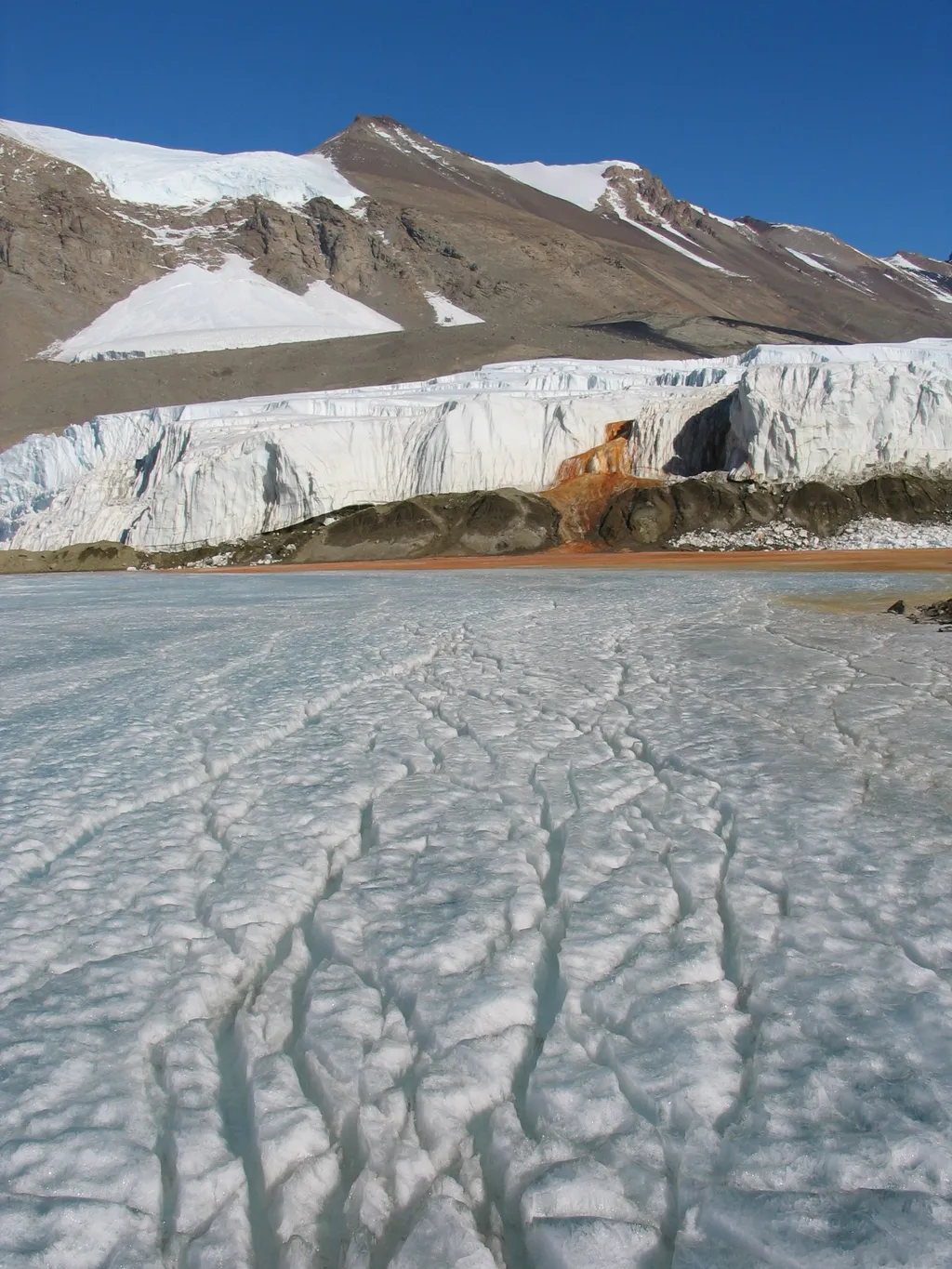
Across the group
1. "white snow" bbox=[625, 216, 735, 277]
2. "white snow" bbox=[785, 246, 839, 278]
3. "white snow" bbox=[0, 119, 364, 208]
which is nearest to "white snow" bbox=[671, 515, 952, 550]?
"white snow" bbox=[0, 119, 364, 208]

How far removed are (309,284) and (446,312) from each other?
47.9 feet

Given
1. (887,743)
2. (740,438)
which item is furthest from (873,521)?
(887,743)

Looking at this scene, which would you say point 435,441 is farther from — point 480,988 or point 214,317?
point 214,317

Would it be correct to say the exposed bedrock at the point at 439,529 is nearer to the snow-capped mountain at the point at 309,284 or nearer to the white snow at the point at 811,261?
the snow-capped mountain at the point at 309,284

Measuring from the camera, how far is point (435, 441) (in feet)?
121

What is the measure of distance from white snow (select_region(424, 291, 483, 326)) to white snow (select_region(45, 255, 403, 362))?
15.3 ft

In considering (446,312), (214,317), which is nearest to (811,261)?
(446,312)

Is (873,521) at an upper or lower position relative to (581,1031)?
upper

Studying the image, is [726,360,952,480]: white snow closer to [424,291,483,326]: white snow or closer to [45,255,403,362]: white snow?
[45,255,403,362]: white snow

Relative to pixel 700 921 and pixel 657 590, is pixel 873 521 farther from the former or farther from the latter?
pixel 700 921

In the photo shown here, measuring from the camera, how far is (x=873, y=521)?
31.4 meters

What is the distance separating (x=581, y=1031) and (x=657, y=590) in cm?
1273

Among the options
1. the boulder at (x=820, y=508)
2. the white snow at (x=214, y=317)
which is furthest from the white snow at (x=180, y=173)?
the boulder at (x=820, y=508)

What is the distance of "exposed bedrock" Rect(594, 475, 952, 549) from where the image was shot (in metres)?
32.0
